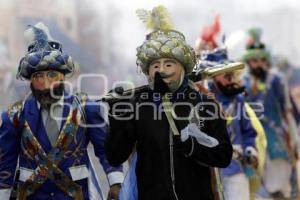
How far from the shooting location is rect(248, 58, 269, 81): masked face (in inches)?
493

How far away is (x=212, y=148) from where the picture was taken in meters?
5.25

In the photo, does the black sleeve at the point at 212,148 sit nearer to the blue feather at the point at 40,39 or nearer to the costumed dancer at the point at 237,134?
the blue feather at the point at 40,39

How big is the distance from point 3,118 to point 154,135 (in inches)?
50.2

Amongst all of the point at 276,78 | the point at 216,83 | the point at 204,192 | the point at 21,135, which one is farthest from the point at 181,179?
the point at 276,78

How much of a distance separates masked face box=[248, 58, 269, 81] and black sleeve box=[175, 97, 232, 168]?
705cm

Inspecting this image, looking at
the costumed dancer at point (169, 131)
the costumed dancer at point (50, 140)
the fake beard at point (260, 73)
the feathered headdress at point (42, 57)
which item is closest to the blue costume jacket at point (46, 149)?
the costumed dancer at point (50, 140)

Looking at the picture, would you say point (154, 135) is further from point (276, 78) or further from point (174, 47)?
point (276, 78)

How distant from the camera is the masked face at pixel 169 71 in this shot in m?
5.46

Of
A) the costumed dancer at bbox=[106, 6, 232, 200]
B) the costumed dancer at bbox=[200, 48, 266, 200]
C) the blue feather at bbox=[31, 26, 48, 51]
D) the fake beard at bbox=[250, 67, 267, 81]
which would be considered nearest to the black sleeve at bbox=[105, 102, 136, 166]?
the costumed dancer at bbox=[106, 6, 232, 200]

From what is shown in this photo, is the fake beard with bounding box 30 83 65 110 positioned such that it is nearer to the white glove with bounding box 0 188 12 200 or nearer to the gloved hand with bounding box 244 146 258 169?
the white glove with bounding box 0 188 12 200

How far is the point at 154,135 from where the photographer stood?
5.38 meters

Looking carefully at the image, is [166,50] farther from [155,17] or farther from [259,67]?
[259,67]

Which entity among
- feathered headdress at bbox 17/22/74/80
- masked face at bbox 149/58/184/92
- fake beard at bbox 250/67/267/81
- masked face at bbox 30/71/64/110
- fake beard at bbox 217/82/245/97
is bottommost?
masked face at bbox 149/58/184/92

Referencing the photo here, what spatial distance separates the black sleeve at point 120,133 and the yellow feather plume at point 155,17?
142 centimetres
